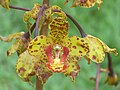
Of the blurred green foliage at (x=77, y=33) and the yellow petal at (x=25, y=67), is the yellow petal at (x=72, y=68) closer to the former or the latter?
the yellow petal at (x=25, y=67)

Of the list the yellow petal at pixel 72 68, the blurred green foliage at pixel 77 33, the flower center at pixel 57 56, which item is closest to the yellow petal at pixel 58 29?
the flower center at pixel 57 56

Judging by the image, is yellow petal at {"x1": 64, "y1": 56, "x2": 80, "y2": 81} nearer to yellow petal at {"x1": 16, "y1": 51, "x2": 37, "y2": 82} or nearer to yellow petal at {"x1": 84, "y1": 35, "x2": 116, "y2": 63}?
yellow petal at {"x1": 84, "y1": 35, "x2": 116, "y2": 63}

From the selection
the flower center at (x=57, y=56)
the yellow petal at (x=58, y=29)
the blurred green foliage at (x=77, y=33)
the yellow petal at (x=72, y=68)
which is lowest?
the blurred green foliage at (x=77, y=33)

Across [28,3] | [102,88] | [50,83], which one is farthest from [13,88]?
[28,3]

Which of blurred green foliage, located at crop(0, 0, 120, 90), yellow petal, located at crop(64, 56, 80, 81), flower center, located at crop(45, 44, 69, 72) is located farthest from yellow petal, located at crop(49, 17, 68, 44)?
blurred green foliage, located at crop(0, 0, 120, 90)

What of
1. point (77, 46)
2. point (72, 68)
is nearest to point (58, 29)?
point (77, 46)

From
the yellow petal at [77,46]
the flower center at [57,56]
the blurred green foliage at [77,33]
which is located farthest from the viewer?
the blurred green foliage at [77,33]

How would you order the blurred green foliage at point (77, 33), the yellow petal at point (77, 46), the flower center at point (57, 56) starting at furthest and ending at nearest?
the blurred green foliage at point (77, 33), the yellow petal at point (77, 46), the flower center at point (57, 56)

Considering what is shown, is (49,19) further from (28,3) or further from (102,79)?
(28,3)

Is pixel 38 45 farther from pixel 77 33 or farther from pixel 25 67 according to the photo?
pixel 77 33
